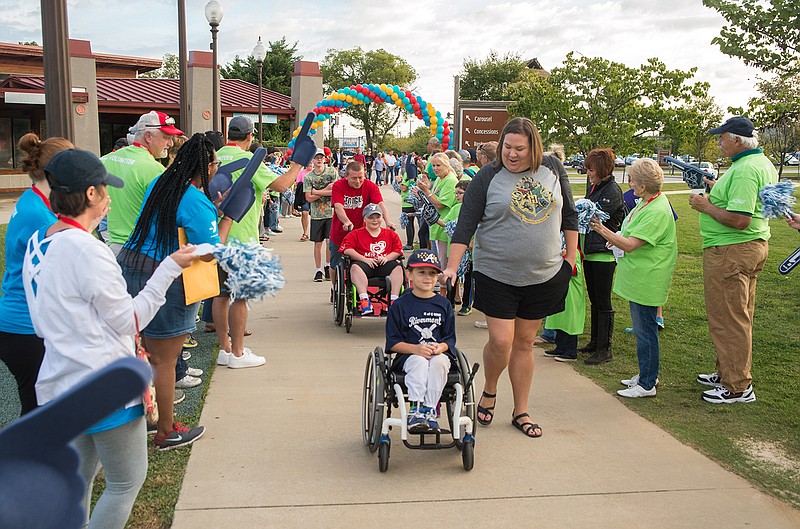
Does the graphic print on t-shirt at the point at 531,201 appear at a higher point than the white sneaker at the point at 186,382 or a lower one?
higher

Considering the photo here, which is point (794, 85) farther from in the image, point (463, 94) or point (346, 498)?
point (463, 94)

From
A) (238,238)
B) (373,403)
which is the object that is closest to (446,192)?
(238,238)

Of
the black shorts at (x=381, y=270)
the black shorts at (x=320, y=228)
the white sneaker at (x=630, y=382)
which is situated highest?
the black shorts at (x=320, y=228)

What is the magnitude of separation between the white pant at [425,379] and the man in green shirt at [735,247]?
2.46 metres

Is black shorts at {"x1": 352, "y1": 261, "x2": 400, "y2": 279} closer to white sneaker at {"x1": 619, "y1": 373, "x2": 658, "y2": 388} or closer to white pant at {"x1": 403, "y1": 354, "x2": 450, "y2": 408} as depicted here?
white sneaker at {"x1": 619, "y1": 373, "x2": 658, "y2": 388}

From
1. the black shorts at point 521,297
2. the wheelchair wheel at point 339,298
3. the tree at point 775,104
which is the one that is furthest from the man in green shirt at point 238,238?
the tree at point 775,104

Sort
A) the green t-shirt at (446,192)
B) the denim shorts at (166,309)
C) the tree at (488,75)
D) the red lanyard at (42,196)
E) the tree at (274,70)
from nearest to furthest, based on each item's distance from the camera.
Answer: the red lanyard at (42,196)
the denim shorts at (166,309)
the green t-shirt at (446,192)
the tree at (274,70)
the tree at (488,75)

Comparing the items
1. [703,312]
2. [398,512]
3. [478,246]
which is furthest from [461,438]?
[703,312]

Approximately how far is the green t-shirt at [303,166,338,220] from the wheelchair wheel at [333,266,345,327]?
2.56 metres

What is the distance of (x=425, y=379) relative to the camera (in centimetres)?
445

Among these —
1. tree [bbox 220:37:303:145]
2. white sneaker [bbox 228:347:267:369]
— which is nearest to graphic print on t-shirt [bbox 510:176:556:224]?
white sneaker [bbox 228:347:267:369]

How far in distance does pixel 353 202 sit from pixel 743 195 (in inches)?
185

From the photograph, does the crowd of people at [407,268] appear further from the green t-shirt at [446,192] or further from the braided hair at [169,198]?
the green t-shirt at [446,192]

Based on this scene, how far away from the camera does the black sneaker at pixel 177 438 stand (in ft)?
15.1
